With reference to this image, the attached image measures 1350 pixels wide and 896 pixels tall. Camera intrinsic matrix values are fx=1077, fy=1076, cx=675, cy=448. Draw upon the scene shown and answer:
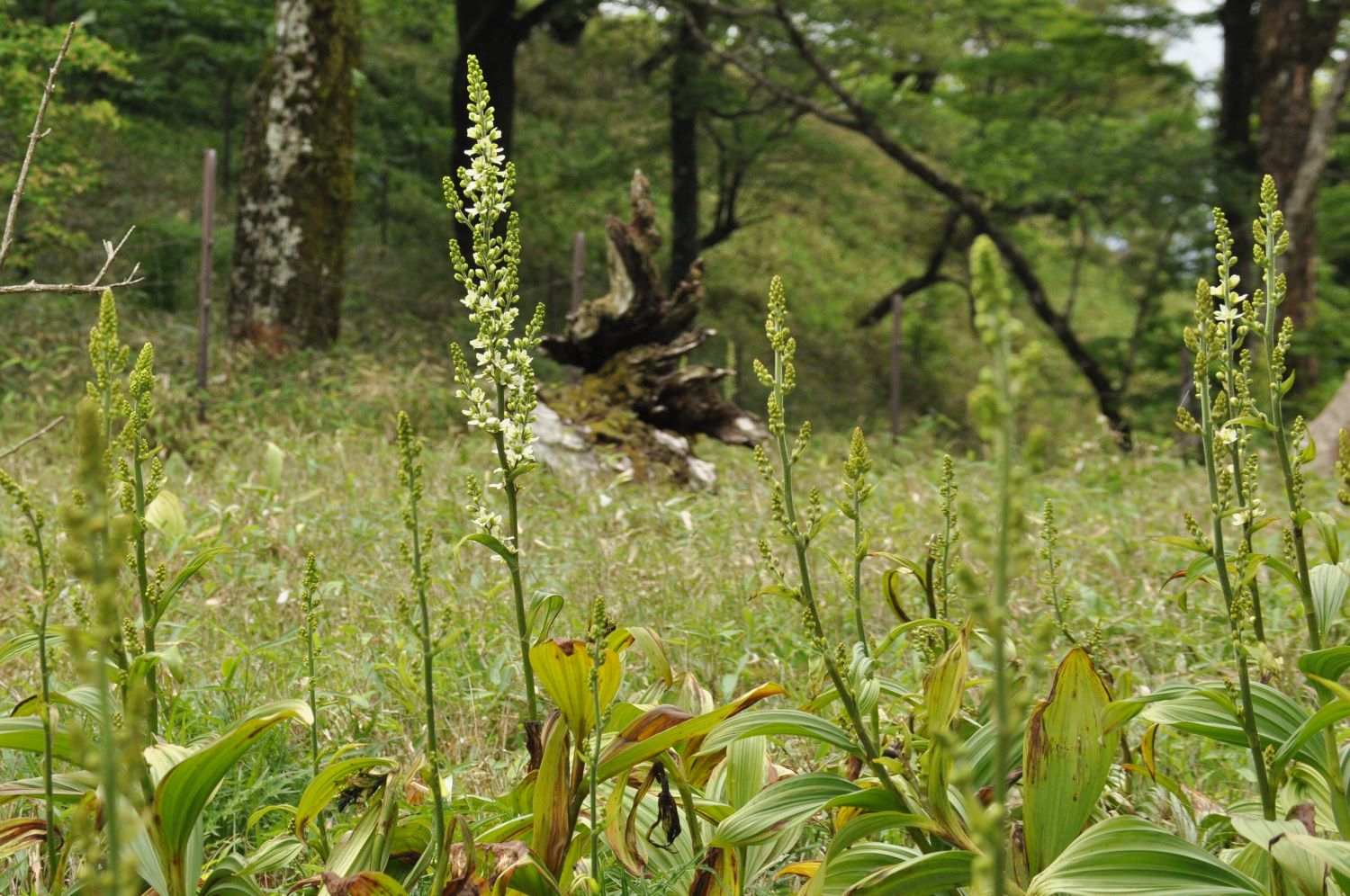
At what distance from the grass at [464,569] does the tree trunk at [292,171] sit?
1.04 m

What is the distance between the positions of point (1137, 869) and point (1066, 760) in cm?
19

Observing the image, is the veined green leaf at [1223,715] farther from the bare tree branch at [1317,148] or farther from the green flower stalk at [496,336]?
the bare tree branch at [1317,148]

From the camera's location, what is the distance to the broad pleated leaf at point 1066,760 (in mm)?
1422

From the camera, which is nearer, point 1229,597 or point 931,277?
point 1229,597

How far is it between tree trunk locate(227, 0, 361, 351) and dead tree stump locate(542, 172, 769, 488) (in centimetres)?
283

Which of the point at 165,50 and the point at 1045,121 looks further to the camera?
the point at 165,50

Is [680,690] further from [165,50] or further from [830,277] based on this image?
[830,277]

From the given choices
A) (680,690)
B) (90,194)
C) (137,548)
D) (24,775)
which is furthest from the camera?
(90,194)

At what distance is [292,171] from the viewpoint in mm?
8328

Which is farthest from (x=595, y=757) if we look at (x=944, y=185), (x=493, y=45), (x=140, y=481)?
(x=493, y=45)

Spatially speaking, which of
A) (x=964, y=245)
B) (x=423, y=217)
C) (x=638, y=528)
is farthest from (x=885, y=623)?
(x=964, y=245)

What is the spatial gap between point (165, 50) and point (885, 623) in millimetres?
12215

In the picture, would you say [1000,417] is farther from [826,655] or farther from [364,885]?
[364,885]

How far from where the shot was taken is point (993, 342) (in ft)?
2.38
